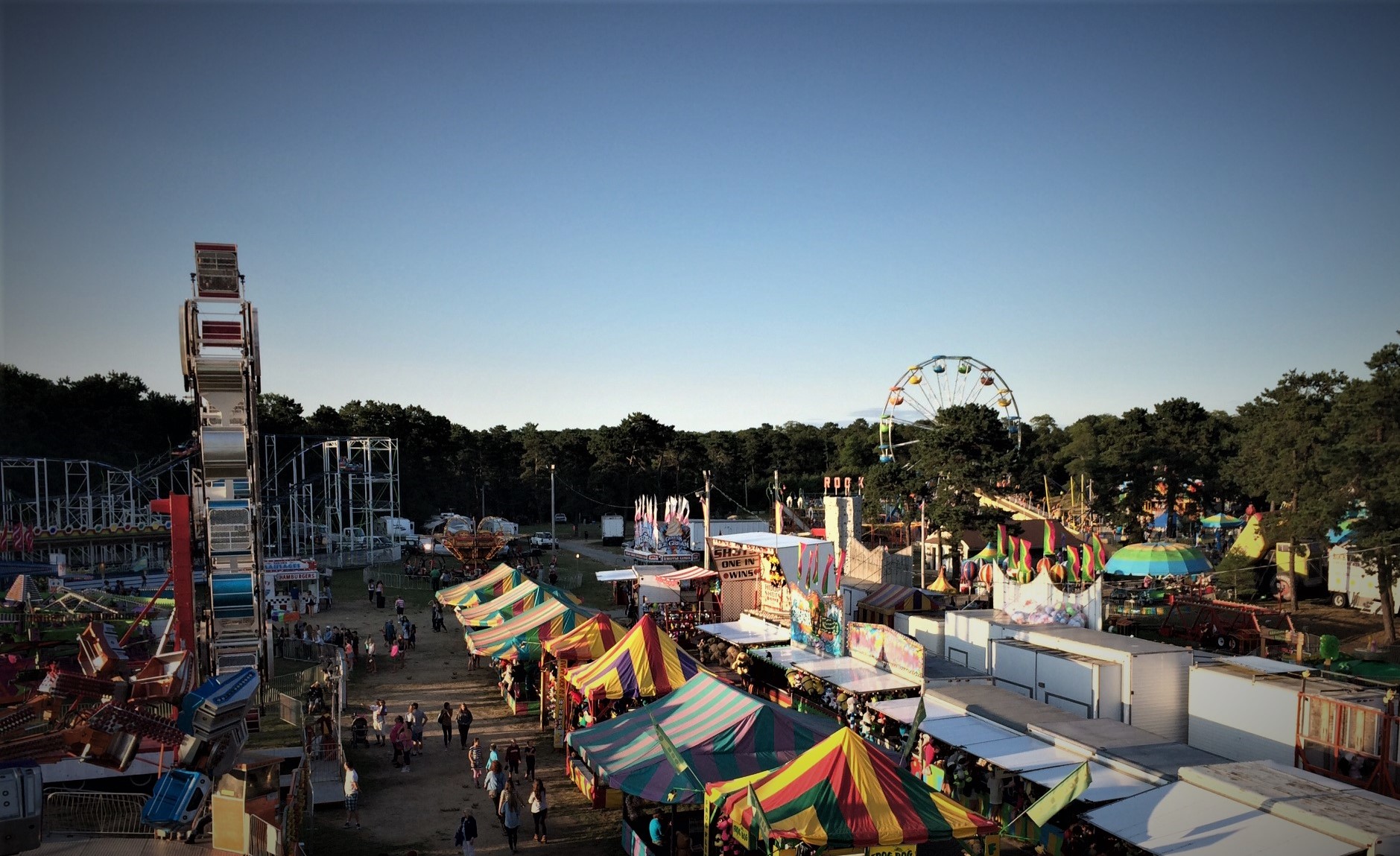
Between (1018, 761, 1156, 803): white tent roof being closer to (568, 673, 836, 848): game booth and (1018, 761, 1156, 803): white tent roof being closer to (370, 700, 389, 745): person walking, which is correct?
(568, 673, 836, 848): game booth

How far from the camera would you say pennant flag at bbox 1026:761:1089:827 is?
30.7 ft

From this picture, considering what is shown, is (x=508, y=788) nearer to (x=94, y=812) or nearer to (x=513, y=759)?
(x=513, y=759)

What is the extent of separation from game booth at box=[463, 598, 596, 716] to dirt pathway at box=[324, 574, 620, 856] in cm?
50

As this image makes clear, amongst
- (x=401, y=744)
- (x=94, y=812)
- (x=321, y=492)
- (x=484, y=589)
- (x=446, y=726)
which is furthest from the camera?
(x=321, y=492)

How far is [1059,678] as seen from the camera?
14.8 m

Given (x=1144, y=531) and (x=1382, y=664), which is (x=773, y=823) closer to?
(x=1382, y=664)

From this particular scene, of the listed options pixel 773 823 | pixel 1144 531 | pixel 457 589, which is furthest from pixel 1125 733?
pixel 1144 531

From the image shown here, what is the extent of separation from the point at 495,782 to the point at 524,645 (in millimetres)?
6535

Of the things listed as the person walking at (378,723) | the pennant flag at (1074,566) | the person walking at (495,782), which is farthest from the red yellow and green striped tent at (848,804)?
the pennant flag at (1074,566)

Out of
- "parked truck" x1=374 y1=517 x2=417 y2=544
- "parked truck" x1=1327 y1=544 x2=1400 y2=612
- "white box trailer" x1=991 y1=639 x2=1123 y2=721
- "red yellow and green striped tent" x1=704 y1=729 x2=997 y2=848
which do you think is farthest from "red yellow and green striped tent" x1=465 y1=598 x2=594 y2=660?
"parked truck" x1=374 y1=517 x2=417 y2=544

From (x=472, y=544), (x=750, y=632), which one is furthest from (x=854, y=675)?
(x=472, y=544)

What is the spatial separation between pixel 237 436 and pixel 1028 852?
555 inches

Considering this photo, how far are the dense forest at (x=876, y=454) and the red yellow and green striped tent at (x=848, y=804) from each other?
63.2 ft

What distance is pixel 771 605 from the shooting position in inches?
926
